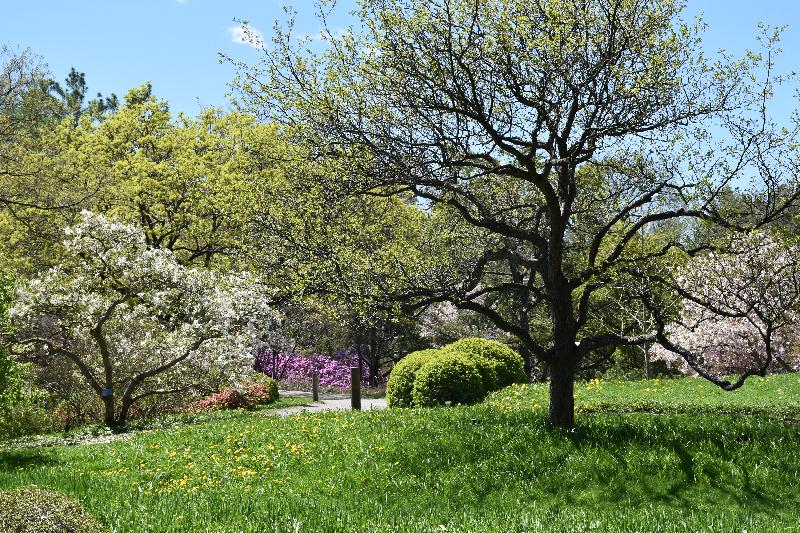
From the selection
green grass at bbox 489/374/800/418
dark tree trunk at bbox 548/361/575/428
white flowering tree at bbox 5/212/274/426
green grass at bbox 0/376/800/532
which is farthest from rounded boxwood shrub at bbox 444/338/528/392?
dark tree trunk at bbox 548/361/575/428

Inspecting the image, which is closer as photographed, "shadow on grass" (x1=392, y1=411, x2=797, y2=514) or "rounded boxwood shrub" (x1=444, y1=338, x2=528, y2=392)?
"shadow on grass" (x1=392, y1=411, x2=797, y2=514)

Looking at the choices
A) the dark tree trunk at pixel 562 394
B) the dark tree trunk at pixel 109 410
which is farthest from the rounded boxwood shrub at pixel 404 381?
the dark tree trunk at pixel 109 410

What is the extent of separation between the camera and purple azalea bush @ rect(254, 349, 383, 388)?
1428 inches

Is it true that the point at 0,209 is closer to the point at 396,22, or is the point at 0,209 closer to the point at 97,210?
the point at 97,210

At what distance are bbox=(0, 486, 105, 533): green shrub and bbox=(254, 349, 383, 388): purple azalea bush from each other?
30.5 metres

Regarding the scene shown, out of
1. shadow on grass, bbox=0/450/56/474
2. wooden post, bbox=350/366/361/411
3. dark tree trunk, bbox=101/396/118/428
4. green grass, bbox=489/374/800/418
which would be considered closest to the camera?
shadow on grass, bbox=0/450/56/474

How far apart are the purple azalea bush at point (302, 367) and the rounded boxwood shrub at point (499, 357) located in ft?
58.4

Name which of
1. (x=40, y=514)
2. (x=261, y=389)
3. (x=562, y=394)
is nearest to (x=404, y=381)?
(x=562, y=394)

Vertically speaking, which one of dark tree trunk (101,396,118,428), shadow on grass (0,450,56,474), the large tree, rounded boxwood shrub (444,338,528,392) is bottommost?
shadow on grass (0,450,56,474)

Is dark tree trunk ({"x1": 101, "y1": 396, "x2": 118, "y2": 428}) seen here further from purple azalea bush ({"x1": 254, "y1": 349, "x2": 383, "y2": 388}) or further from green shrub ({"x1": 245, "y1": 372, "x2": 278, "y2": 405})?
purple azalea bush ({"x1": 254, "y1": 349, "x2": 383, "y2": 388})

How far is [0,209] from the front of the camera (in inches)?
1095

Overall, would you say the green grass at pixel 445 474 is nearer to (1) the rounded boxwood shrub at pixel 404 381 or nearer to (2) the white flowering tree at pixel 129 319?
(1) the rounded boxwood shrub at pixel 404 381

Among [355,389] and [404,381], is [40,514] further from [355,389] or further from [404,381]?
[355,389]

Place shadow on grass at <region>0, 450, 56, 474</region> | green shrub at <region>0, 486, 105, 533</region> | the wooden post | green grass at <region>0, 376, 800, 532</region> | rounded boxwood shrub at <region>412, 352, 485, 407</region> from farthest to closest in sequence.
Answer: the wooden post → rounded boxwood shrub at <region>412, 352, 485, 407</region> → shadow on grass at <region>0, 450, 56, 474</region> → green grass at <region>0, 376, 800, 532</region> → green shrub at <region>0, 486, 105, 533</region>
